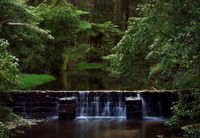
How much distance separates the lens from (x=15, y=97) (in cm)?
1481

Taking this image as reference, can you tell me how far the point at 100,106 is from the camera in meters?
14.5

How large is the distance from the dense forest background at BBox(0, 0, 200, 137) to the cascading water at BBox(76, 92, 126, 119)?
140cm

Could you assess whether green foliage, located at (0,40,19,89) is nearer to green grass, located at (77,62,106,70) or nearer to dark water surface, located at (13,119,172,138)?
dark water surface, located at (13,119,172,138)

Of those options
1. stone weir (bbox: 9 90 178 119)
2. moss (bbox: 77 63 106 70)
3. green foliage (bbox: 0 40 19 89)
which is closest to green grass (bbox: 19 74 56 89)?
stone weir (bbox: 9 90 178 119)

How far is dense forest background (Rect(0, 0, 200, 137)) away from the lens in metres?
6.98

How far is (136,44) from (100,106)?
444 cm

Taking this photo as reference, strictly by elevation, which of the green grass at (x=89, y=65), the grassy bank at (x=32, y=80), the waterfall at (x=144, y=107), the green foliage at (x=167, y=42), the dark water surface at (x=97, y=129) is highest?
the green foliage at (x=167, y=42)

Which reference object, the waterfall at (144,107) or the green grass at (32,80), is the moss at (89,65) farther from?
the waterfall at (144,107)

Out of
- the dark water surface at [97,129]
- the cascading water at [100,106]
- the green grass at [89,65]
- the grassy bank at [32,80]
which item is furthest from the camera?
the green grass at [89,65]

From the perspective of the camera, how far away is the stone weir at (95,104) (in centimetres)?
1403

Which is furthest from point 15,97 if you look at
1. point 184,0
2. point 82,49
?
point 82,49

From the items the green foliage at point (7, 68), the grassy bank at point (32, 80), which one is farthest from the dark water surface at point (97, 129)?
the grassy bank at point (32, 80)

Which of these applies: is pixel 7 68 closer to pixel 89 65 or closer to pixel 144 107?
pixel 144 107

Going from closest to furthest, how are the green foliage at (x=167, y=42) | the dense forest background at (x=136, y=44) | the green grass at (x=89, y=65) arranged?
1. the green foliage at (x=167, y=42)
2. the dense forest background at (x=136, y=44)
3. the green grass at (x=89, y=65)
